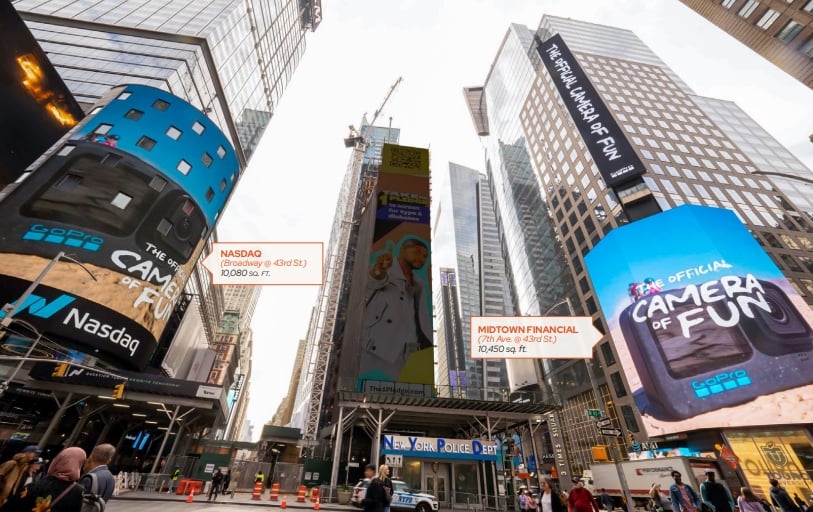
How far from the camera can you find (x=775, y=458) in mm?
30250

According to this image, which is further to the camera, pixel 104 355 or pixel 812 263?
pixel 812 263

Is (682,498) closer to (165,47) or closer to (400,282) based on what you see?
(400,282)

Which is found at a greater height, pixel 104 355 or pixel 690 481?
pixel 104 355

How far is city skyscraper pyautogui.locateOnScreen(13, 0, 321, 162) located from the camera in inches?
1762

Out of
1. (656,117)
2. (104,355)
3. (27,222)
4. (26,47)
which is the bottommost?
(104,355)

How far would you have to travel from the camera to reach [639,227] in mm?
46000

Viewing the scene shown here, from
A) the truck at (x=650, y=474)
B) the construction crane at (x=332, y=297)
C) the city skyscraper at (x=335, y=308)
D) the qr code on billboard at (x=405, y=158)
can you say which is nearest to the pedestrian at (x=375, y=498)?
the truck at (x=650, y=474)

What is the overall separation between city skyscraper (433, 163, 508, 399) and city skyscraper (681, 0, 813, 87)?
274ft

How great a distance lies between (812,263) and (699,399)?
3490cm

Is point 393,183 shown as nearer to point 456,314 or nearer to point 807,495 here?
point 807,495

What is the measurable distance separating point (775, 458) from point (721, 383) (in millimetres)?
6574

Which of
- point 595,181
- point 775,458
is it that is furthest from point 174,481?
point 595,181

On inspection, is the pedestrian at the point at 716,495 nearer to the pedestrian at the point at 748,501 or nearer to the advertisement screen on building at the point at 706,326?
the pedestrian at the point at 748,501

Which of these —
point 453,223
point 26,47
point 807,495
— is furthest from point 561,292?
point 453,223
